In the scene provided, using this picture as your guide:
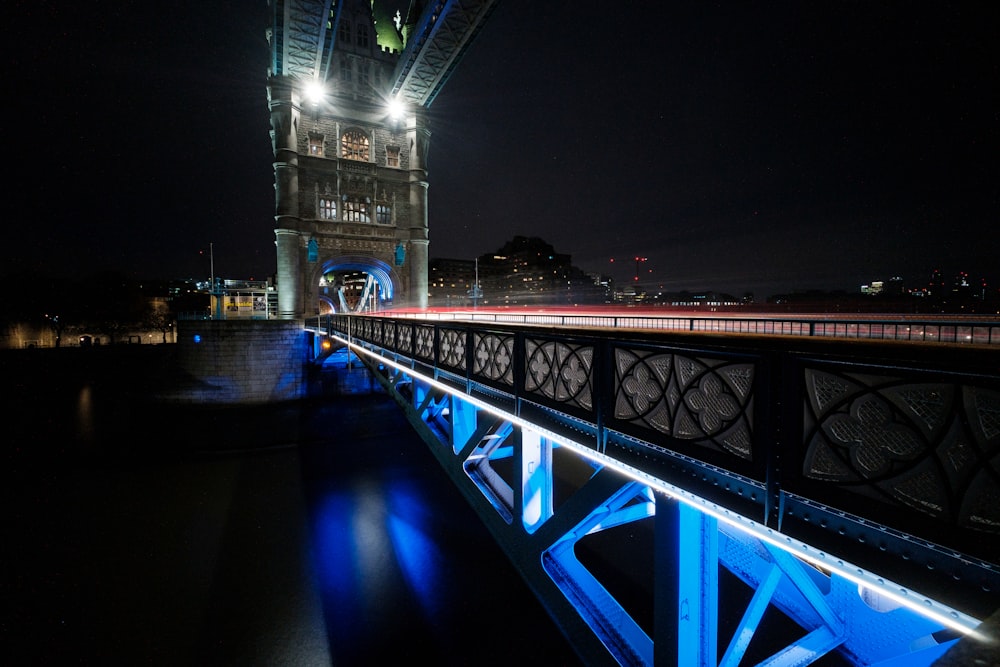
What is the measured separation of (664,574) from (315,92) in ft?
122

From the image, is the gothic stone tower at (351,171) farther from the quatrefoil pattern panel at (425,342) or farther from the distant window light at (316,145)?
the quatrefoil pattern panel at (425,342)

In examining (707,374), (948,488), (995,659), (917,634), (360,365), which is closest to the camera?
(995,659)

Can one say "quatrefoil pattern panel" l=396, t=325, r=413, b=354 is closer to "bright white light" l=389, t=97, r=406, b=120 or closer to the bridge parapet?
the bridge parapet

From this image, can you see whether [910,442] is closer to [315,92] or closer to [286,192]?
[286,192]

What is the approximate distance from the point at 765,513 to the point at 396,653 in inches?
321

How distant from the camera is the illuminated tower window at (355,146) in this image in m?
32.1

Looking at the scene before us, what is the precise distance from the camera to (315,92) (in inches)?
1191

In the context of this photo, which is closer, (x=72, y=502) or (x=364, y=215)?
(x=72, y=502)

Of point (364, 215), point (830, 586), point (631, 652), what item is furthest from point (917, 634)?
point (364, 215)

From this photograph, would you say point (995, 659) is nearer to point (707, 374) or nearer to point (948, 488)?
point (948, 488)

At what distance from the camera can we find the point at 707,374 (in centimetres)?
283

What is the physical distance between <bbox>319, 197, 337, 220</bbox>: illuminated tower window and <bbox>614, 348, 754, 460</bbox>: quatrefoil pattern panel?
32876mm

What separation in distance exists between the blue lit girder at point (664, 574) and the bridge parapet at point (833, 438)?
6.6 inches

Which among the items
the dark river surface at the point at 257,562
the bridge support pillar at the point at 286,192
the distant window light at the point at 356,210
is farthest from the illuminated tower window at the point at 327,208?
the dark river surface at the point at 257,562
